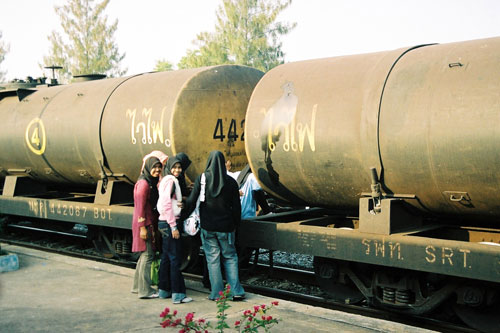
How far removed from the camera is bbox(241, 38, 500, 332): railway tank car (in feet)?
17.8

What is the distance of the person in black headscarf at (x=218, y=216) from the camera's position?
21.5 feet

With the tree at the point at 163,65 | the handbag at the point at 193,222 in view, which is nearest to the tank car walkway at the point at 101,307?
the handbag at the point at 193,222

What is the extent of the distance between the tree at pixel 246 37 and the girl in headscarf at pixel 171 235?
1368 inches

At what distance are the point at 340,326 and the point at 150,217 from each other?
273cm

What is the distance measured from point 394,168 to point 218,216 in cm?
204

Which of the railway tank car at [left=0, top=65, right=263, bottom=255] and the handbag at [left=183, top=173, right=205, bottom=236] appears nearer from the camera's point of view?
the handbag at [left=183, top=173, right=205, bottom=236]

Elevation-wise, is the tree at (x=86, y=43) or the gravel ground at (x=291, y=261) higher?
the tree at (x=86, y=43)

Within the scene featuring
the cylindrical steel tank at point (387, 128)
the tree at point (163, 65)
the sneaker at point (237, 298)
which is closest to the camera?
the cylindrical steel tank at point (387, 128)

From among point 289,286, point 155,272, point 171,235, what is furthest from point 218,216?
point 289,286

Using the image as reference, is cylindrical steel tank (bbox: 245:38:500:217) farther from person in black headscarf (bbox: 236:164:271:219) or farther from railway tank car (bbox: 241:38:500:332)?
person in black headscarf (bbox: 236:164:271:219)

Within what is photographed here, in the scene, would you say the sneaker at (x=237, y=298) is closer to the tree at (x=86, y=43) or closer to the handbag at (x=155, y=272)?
the handbag at (x=155, y=272)

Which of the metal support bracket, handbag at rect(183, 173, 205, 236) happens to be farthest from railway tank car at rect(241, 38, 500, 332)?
handbag at rect(183, 173, 205, 236)

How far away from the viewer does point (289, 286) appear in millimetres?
8398

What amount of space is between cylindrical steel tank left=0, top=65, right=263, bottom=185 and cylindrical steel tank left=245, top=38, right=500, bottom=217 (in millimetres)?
1151
